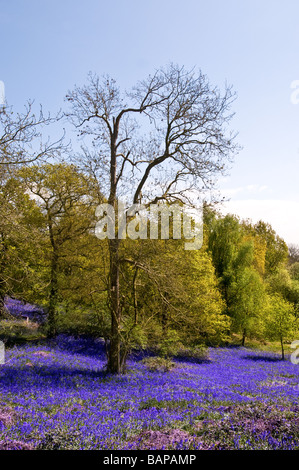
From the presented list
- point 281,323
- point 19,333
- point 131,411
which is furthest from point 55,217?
point 281,323

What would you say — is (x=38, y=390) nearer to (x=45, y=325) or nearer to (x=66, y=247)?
(x=66, y=247)

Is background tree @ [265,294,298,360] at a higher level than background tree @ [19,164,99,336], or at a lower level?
lower

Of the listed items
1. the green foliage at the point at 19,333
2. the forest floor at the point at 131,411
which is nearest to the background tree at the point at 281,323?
the forest floor at the point at 131,411

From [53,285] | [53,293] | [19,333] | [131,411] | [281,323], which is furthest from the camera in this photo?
[281,323]

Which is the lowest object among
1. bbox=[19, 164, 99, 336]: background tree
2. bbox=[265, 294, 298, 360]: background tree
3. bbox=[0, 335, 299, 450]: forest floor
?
bbox=[265, 294, 298, 360]: background tree

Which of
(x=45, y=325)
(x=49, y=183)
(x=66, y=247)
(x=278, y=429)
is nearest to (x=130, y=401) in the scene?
(x=278, y=429)

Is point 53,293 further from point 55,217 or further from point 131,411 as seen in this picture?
point 131,411

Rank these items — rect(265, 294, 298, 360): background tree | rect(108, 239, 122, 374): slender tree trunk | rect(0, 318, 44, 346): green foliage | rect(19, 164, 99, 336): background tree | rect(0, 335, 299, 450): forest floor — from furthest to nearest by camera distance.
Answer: rect(265, 294, 298, 360): background tree < rect(0, 318, 44, 346): green foliage < rect(19, 164, 99, 336): background tree < rect(108, 239, 122, 374): slender tree trunk < rect(0, 335, 299, 450): forest floor

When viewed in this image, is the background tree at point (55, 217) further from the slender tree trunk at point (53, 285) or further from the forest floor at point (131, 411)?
the forest floor at point (131, 411)

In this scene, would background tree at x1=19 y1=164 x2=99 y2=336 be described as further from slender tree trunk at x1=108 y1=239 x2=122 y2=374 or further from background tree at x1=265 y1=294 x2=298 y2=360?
background tree at x1=265 y1=294 x2=298 y2=360

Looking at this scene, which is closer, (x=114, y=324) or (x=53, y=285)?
(x=114, y=324)

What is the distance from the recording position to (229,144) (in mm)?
13234

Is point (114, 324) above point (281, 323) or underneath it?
above

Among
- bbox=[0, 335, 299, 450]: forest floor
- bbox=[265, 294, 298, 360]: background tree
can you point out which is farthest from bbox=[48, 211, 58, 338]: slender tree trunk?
bbox=[265, 294, 298, 360]: background tree
